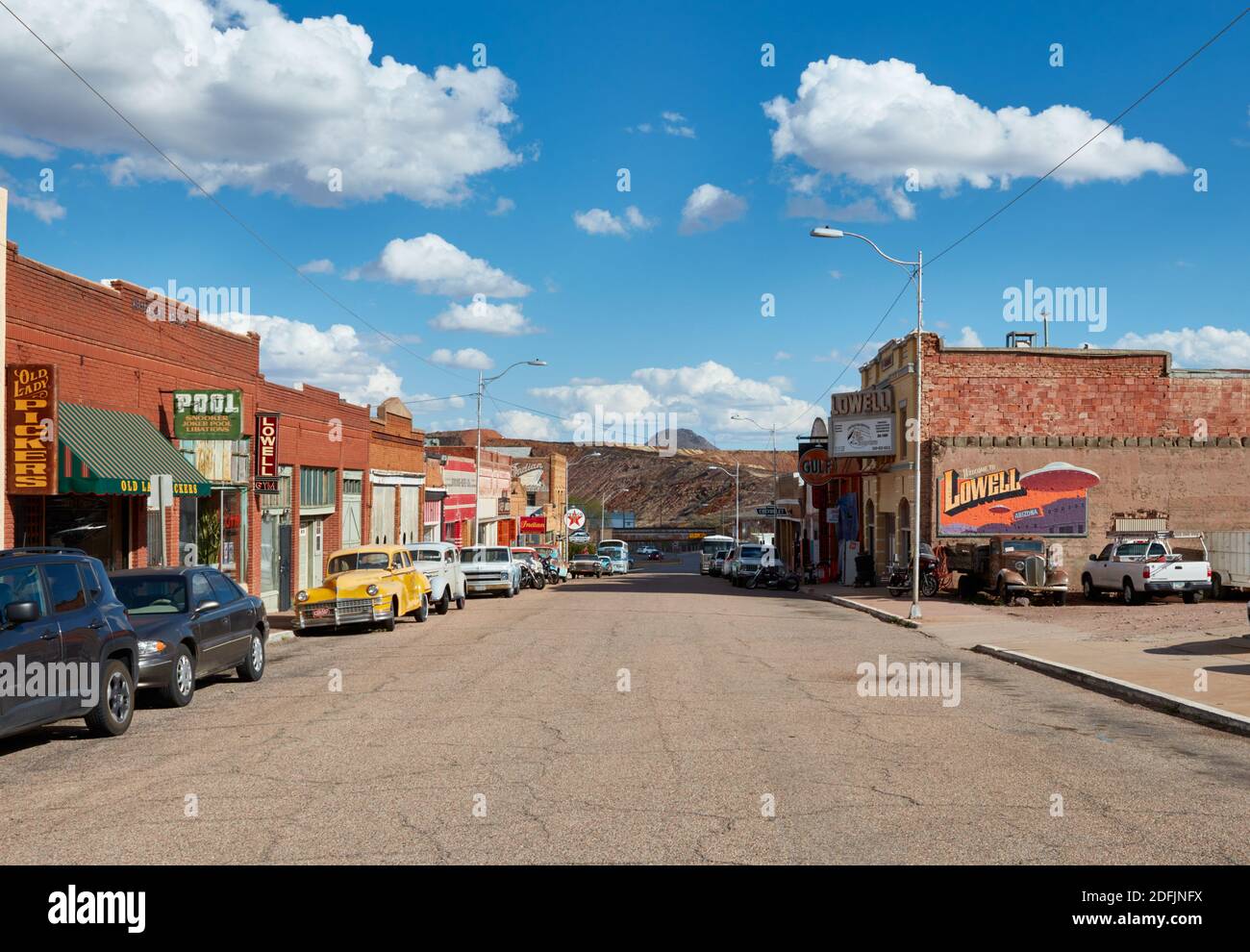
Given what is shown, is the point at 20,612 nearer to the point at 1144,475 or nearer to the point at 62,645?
the point at 62,645

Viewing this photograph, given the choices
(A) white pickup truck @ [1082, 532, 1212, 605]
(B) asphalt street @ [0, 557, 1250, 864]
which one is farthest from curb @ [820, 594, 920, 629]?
(B) asphalt street @ [0, 557, 1250, 864]

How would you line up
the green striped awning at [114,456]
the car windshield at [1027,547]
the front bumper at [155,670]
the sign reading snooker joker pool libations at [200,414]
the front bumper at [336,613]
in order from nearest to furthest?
the front bumper at [155,670], the green striped awning at [114,456], the front bumper at [336,613], the sign reading snooker joker pool libations at [200,414], the car windshield at [1027,547]

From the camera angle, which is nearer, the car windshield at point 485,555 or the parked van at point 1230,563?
the parked van at point 1230,563

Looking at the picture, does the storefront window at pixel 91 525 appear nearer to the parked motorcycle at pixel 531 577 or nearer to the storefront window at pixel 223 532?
the storefront window at pixel 223 532

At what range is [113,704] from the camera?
1141 cm

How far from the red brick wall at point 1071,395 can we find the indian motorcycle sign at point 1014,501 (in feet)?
10.3

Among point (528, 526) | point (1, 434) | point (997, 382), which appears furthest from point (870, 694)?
point (528, 526)

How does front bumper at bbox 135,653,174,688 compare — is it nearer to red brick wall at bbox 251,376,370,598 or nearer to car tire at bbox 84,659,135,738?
car tire at bbox 84,659,135,738

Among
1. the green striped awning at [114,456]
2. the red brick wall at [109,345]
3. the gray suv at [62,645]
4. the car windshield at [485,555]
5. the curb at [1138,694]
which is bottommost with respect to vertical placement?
the curb at [1138,694]

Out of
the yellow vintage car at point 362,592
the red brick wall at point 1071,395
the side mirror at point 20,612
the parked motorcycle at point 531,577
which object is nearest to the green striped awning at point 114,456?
the yellow vintage car at point 362,592

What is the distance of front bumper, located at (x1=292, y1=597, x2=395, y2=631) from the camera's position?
23.0 m

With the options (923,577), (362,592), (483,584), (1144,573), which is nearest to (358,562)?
(362,592)

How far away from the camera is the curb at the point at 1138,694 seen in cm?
1215
